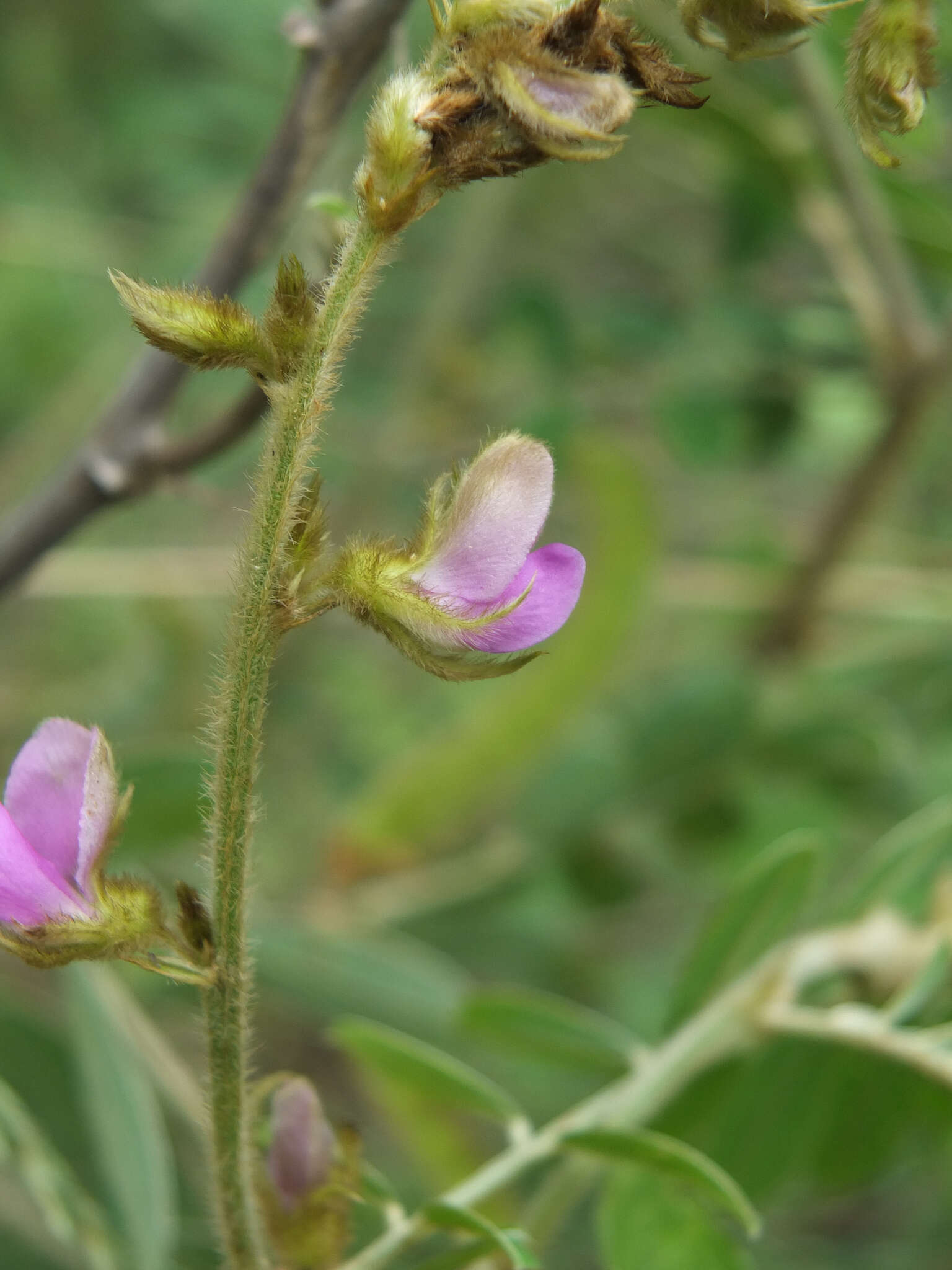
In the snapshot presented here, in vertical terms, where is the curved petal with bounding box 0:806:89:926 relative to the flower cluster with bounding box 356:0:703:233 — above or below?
below

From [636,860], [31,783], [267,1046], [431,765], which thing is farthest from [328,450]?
[31,783]

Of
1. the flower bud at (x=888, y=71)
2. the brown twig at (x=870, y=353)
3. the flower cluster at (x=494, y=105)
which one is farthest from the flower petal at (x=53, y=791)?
the brown twig at (x=870, y=353)

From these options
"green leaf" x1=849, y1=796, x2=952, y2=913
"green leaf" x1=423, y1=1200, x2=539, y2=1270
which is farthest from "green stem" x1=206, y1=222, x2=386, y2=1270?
"green leaf" x1=849, y1=796, x2=952, y2=913

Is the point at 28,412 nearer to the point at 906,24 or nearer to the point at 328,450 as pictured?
the point at 328,450

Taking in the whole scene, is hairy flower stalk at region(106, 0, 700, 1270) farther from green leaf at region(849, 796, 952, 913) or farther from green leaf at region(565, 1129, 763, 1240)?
green leaf at region(849, 796, 952, 913)

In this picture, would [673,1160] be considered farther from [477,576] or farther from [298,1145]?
[477,576]

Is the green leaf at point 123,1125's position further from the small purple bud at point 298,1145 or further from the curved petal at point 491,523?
the curved petal at point 491,523
